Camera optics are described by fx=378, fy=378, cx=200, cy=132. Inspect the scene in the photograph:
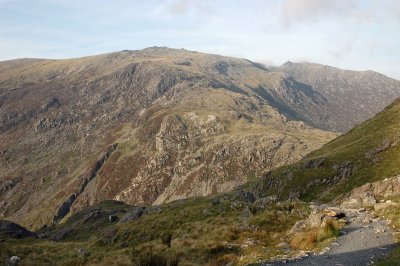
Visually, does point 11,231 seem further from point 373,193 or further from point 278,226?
point 373,193

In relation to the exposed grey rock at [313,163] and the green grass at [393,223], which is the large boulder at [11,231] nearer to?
the exposed grey rock at [313,163]

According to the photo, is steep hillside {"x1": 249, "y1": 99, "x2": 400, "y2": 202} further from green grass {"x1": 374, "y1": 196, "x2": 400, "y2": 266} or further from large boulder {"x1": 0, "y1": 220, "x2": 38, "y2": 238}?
large boulder {"x1": 0, "y1": 220, "x2": 38, "y2": 238}

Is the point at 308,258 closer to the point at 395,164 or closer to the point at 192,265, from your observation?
the point at 192,265

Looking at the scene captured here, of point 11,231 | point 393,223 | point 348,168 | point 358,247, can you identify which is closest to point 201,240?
point 358,247

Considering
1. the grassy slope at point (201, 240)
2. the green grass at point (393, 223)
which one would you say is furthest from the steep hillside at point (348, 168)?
the green grass at point (393, 223)

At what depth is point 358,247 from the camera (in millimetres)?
21406

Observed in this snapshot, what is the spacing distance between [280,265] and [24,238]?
72753mm

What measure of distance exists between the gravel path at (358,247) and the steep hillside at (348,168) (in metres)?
43.0

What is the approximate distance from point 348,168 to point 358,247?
202ft

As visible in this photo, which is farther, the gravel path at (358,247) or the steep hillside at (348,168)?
the steep hillside at (348,168)

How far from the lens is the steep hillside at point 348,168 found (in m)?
70.6

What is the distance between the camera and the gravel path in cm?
1939

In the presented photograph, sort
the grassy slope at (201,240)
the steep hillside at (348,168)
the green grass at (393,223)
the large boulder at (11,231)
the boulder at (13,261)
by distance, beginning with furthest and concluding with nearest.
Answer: the large boulder at (11,231)
the steep hillside at (348,168)
the boulder at (13,261)
the grassy slope at (201,240)
the green grass at (393,223)

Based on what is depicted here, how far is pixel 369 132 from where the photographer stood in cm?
9988
